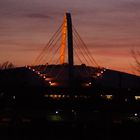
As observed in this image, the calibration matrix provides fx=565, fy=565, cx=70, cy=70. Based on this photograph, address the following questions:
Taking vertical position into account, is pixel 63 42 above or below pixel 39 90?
above

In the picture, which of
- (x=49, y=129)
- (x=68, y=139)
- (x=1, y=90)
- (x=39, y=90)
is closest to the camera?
(x=68, y=139)

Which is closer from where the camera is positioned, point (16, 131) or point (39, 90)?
point (16, 131)

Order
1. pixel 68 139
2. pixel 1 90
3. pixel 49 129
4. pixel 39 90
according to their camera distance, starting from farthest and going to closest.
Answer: pixel 39 90, pixel 1 90, pixel 49 129, pixel 68 139

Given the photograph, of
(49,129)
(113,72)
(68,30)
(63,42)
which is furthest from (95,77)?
(49,129)

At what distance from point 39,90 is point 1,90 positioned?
11.7 meters

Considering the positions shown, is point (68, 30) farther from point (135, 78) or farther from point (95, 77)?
point (135, 78)

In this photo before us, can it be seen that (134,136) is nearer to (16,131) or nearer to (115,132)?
(115,132)

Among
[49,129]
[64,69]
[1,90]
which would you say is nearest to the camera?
[49,129]

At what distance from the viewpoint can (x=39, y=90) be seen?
247 feet

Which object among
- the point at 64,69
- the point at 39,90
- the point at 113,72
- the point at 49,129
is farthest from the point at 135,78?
the point at 49,129

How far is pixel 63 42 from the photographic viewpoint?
78000 millimetres

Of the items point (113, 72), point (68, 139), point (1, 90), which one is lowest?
point (68, 139)

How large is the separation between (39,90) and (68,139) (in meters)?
57.3

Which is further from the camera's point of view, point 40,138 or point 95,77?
point 95,77
